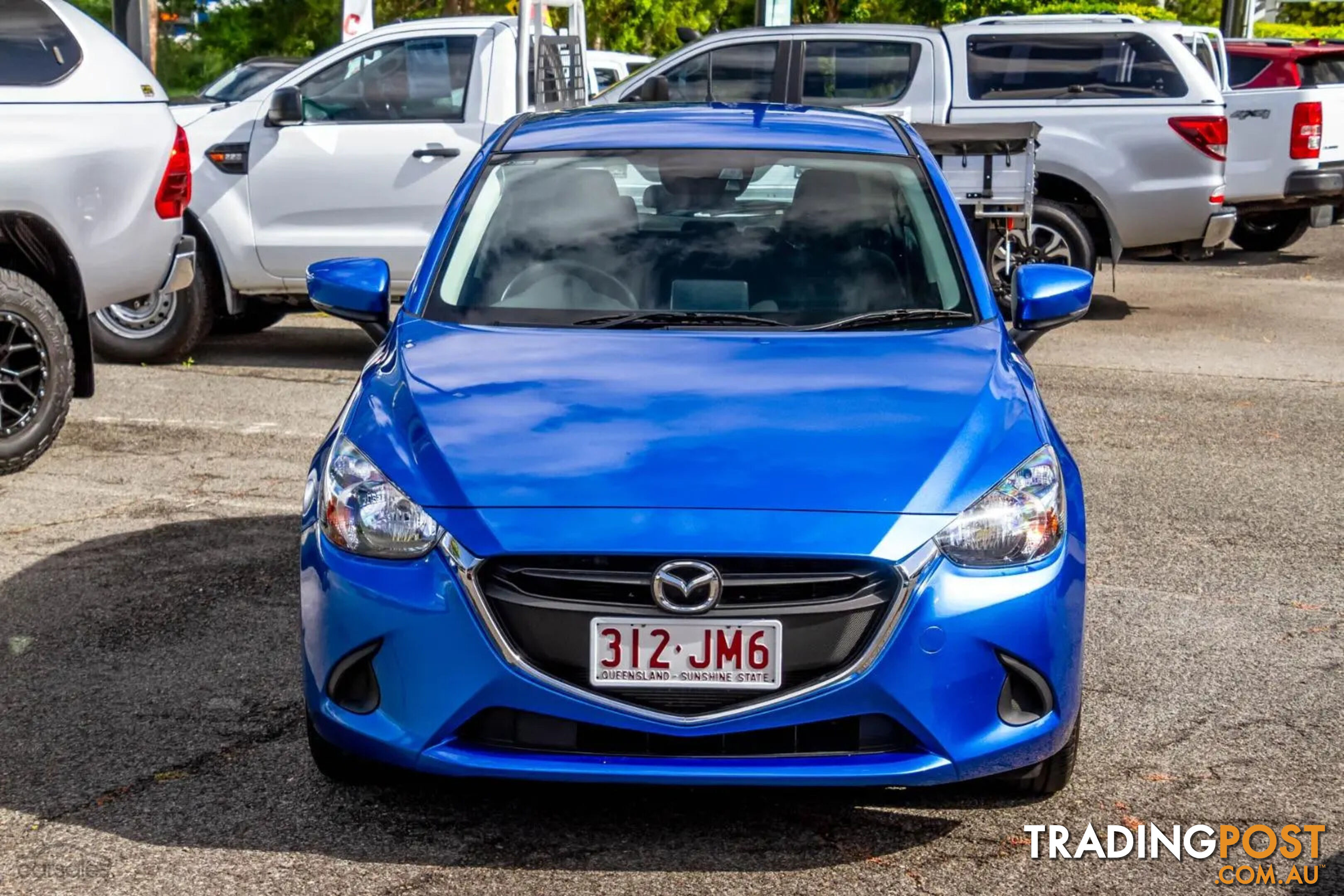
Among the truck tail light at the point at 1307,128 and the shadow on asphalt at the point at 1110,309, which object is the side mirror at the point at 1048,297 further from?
the truck tail light at the point at 1307,128

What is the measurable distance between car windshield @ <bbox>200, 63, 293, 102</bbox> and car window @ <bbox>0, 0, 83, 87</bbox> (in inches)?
458

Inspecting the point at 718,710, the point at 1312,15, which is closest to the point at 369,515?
the point at 718,710

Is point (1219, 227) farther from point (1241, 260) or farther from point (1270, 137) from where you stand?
point (1241, 260)

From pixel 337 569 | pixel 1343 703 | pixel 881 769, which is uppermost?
pixel 337 569

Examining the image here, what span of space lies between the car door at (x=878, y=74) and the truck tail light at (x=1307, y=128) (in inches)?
196

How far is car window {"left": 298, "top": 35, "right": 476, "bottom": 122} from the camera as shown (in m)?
10.3

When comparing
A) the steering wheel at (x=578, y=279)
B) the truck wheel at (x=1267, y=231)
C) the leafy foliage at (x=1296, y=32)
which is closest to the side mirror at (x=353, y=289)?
the steering wheel at (x=578, y=279)

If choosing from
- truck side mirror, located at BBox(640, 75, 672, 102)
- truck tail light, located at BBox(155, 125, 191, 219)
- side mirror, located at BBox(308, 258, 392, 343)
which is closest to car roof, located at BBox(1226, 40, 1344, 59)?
truck side mirror, located at BBox(640, 75, 672, 102)

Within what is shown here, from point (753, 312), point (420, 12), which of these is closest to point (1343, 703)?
point (753, 312)

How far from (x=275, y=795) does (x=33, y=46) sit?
4.59 metres

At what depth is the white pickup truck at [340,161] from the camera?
10.1m

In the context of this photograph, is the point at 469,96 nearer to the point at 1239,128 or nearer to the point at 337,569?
the point at 337,569

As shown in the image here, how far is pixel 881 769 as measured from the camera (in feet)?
11.8

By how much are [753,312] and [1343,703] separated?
74.7 inches
